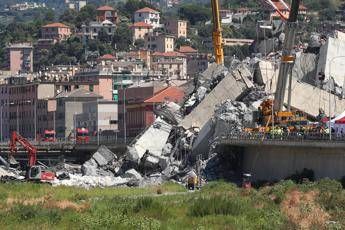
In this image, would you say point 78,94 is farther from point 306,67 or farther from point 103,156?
point 306,67

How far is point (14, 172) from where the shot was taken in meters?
108

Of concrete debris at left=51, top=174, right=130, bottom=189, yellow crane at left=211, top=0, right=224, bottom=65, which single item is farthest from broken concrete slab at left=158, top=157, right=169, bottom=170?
yellow crane at left=211, top=0, right=224, bottom=65

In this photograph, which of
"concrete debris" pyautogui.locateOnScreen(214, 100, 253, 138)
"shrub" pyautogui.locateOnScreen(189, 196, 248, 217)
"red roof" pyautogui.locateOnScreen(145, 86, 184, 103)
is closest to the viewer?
"shrub" pyautogui.locateOnScreen(189, 196, 248, 217)

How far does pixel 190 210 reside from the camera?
199 ft

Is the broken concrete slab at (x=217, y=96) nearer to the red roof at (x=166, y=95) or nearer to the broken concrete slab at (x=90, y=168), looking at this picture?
A: the broken concrete slab at (x=90, y=168)

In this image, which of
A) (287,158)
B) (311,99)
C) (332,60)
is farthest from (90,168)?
(287,158)

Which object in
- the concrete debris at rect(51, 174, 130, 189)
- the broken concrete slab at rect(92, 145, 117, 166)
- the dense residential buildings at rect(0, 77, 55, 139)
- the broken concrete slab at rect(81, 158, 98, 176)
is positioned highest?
the concrete debris at rect(51, 174, 130, 189)

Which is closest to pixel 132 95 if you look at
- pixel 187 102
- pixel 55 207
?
pixel 187 102

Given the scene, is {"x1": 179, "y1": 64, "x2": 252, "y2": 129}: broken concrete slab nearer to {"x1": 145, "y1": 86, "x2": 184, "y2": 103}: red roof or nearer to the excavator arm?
the excavator arm

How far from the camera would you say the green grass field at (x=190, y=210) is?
185 feet

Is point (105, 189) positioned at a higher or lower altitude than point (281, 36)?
lower

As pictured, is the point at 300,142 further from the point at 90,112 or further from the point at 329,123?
the point at 90,112

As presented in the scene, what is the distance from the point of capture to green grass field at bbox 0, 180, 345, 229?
185 ft

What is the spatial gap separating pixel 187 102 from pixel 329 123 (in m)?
28.6
